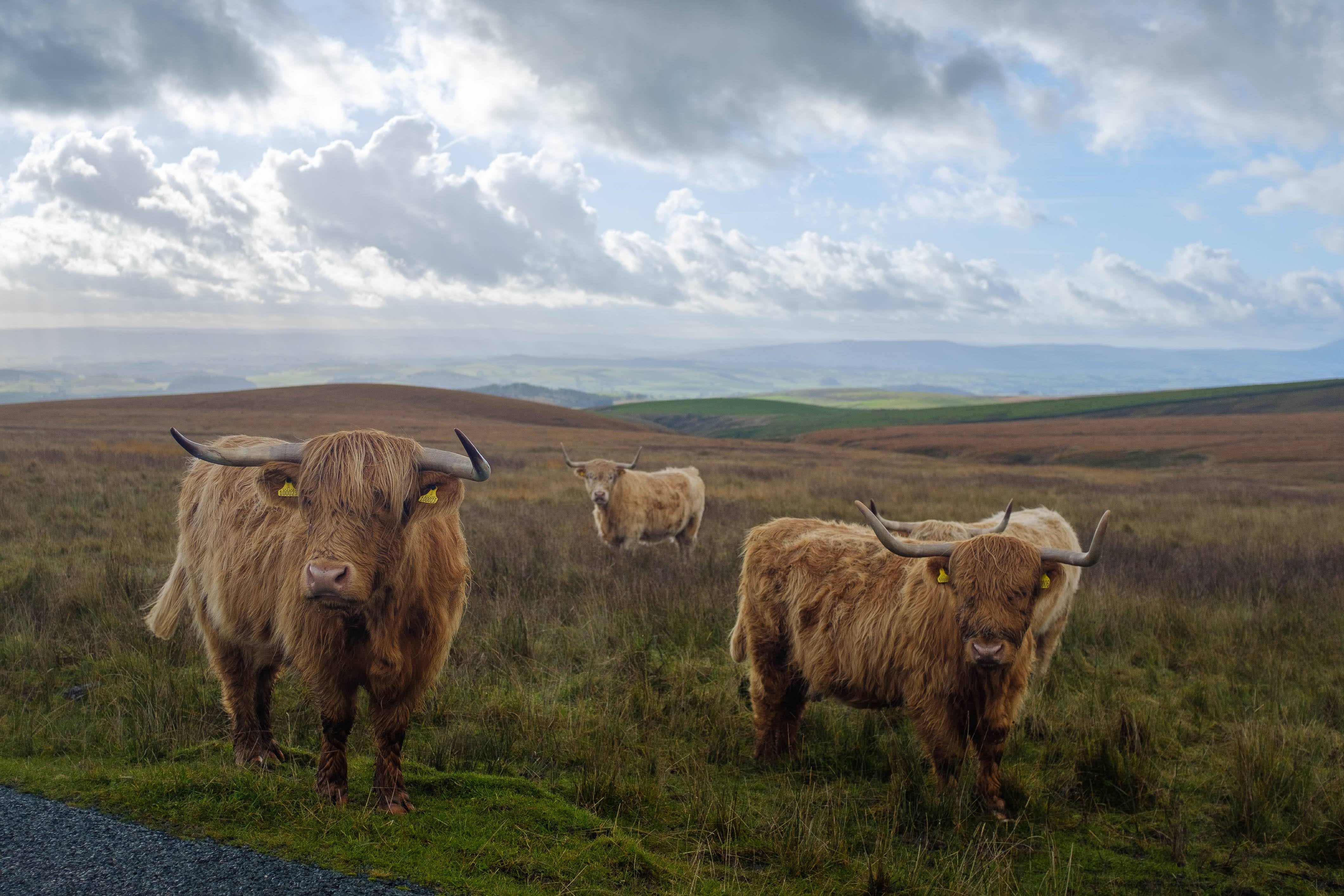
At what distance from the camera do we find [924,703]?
4.34 meters

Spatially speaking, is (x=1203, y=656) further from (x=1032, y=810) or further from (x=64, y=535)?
(x=64, y=535)

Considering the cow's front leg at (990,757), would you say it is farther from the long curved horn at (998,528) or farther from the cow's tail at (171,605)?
the cow's tail at (171,605)

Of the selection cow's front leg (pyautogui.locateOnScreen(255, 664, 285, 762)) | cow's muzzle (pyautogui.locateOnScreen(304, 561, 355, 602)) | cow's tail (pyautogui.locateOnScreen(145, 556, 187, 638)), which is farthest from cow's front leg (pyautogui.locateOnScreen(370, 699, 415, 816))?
cow's tail (pyautogui.locateOnScreen(145, 556, 187, 638))

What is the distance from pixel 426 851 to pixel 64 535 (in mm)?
10619

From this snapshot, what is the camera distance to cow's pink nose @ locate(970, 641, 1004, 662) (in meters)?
3.84

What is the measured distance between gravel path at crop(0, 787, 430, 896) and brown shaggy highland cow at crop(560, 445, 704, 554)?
9.10 meters

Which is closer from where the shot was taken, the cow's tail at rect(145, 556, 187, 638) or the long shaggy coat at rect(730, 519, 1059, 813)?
the long shaggy coat at rect(730, 519, 1059, 813)

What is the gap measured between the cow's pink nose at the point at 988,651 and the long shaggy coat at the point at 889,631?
43mm

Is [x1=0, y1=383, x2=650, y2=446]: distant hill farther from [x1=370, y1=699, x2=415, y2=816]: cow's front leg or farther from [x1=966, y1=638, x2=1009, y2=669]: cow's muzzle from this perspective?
[x1=966, y1=638, x2=1009, y2=669]: cow's muzzle

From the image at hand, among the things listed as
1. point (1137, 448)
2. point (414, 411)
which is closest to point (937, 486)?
point (1137, 448)

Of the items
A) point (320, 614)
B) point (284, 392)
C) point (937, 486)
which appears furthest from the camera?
point (284, 392)

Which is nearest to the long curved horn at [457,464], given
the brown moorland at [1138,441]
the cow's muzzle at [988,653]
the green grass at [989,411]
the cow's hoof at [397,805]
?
the cow's hoof at [397,805]

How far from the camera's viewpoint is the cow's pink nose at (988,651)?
3844mm

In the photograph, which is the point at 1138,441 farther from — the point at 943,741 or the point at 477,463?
the point at 477,463
